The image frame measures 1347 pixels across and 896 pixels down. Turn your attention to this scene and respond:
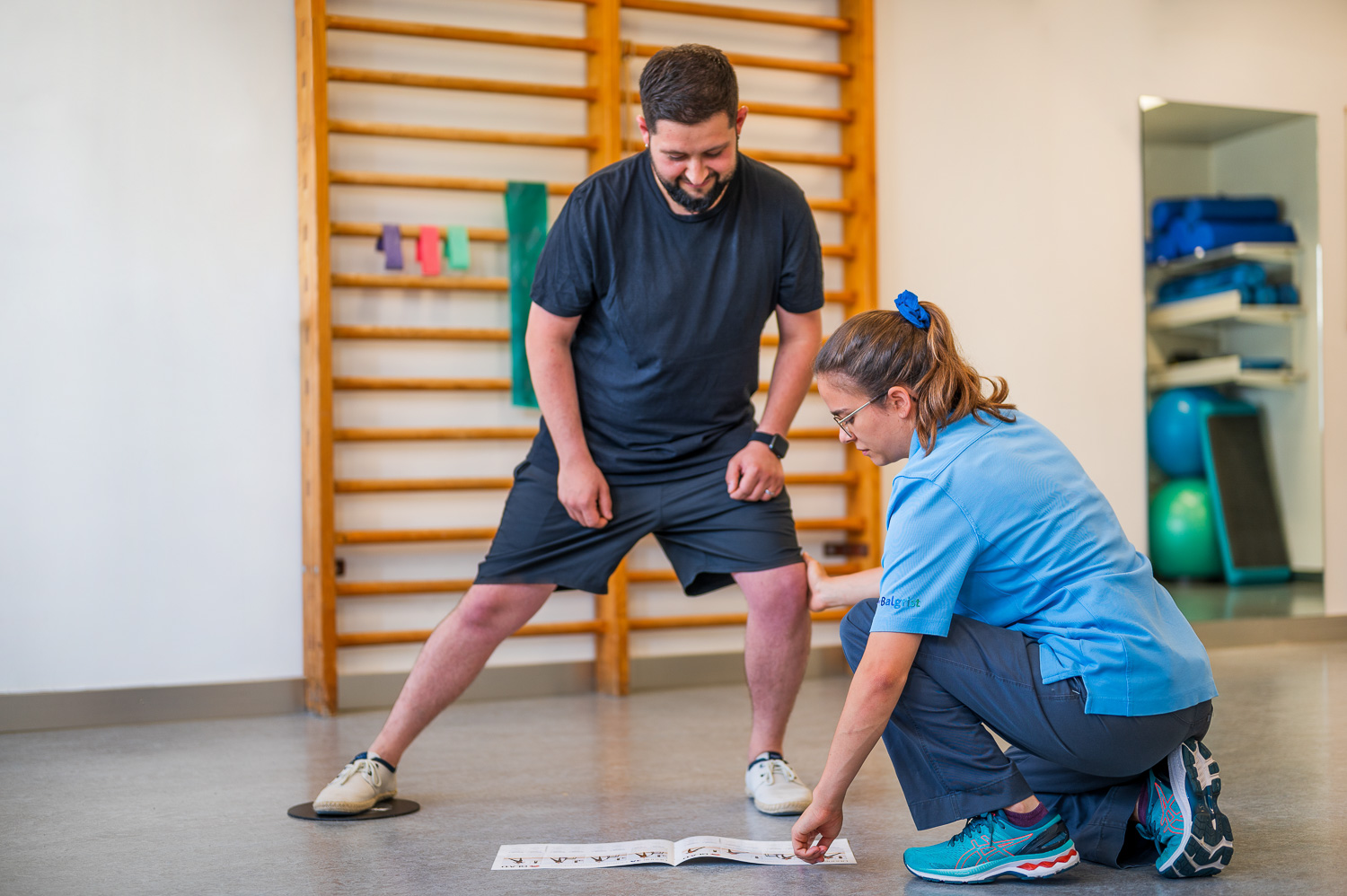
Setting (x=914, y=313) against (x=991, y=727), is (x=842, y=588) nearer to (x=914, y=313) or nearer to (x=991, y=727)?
(x=991, y=727)

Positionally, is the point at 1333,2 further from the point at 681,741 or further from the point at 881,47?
the point at 681,741

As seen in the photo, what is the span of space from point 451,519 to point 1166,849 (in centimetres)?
235

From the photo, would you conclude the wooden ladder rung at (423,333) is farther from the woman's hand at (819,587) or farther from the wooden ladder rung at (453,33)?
the woman's hand at (819,587)

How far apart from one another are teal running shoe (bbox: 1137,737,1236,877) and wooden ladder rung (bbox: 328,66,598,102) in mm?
2719

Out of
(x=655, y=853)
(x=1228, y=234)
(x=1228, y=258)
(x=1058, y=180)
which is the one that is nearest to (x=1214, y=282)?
(x=1228, y=258)

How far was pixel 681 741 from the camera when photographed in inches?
112

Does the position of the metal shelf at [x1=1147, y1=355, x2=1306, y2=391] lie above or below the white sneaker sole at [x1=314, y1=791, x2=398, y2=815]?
above

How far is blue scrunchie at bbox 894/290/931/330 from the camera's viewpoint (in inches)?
64.7

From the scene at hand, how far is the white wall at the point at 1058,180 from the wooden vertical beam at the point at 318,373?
6.24 feet

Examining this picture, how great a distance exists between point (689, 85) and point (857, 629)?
3.13ft

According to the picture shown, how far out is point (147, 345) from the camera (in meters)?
3.28

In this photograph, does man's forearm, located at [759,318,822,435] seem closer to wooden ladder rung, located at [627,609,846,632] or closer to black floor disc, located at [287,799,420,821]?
black floor disc, located at [287,799,420,821]

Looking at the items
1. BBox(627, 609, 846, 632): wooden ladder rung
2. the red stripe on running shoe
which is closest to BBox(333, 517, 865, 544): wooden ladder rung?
BBox(627, 609, 846, 632): wooden ladder rung

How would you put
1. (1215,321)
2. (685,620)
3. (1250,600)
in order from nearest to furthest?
(685,620) → (1250,600) → (1215,321)
